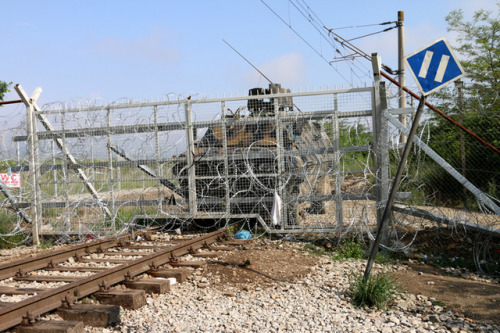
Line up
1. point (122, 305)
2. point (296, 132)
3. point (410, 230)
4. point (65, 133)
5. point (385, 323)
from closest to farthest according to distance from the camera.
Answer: point (385, 323), point (122, 305), point (410, 230), point (296, 132), point (65, 133)

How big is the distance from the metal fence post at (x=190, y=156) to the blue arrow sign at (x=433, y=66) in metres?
5.18

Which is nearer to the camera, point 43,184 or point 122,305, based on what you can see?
point 122,305

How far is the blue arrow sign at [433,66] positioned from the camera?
17.6 ft

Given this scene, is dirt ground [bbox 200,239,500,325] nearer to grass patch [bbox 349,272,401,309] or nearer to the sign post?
grass patch [bbox 349,272,401,309]

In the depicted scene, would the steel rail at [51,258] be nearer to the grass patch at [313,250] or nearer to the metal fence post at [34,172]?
the metal fence post at [34,172]

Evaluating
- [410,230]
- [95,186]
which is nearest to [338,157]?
[410,230]

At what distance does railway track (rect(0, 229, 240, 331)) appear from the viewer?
4906 millimetres

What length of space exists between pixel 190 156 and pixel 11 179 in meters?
4.05

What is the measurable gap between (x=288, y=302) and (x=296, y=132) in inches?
184

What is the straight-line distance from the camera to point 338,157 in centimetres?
857

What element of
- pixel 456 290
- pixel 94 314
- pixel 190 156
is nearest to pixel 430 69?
pixel 456 290

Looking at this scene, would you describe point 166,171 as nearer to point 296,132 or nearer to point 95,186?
point 95,186

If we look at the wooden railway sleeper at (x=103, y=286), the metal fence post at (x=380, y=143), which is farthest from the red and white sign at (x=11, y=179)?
the metal fence post at (x=380, y=143)

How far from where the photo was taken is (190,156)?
31.4 feet
